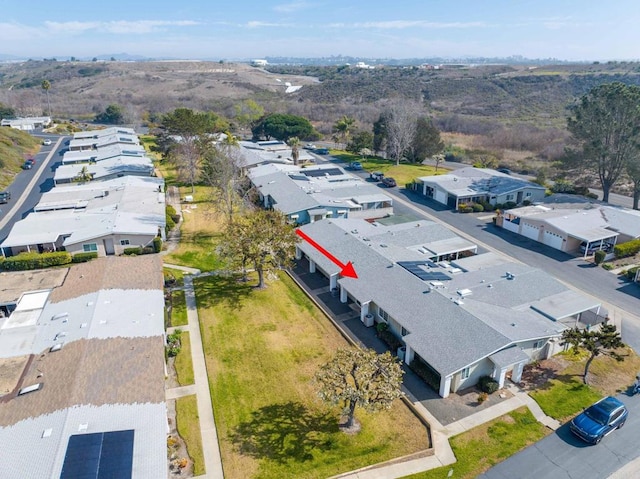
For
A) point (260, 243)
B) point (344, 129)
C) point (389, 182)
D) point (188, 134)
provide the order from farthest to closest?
point (344, 129) → point (389, 182) → point (188, 134) → point (260, 243)

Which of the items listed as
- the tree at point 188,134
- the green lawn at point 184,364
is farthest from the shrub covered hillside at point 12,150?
the green lawn at point 184,364

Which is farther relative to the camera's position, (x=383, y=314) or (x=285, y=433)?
(x=383, y=314)

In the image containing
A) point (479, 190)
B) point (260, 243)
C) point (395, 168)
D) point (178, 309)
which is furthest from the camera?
point (395, 168)

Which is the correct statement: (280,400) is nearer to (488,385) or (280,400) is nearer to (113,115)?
(488,385)

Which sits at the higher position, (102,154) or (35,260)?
(102,154)

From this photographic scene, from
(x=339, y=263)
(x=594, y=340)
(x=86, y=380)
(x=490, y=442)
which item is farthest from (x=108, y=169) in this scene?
(x=594, y=340)

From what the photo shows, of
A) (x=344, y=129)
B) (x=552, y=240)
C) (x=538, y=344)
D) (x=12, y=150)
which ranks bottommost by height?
(x=552, y=240)

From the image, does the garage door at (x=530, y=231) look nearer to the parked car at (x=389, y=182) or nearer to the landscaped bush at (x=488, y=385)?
the parked car at (x=389, y=182)

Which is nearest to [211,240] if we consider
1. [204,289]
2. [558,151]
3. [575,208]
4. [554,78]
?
[204,289]
